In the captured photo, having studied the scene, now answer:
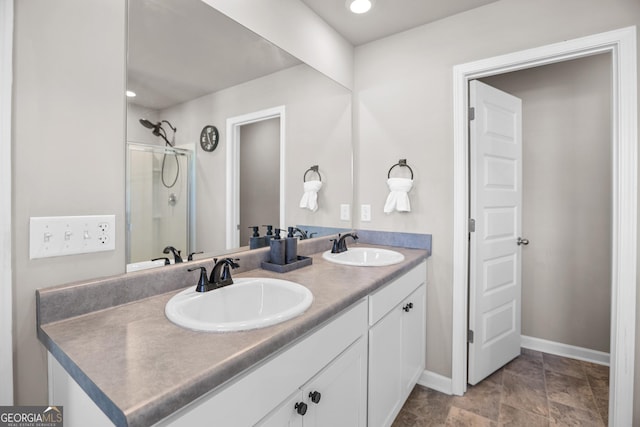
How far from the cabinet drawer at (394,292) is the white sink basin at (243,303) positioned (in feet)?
1.24

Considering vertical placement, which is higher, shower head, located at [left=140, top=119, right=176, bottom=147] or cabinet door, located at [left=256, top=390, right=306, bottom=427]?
shower head, located at [left=140, top=119, right=176, bottom=147]

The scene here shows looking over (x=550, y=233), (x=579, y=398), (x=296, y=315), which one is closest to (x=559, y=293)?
(x=550, y=233)

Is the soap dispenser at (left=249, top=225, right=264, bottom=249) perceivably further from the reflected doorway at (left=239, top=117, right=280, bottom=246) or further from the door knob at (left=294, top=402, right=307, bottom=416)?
the door knob at (left=294, top=402, right=307, bottom=416)

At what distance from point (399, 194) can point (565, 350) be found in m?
1.89

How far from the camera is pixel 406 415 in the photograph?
1.75 metres

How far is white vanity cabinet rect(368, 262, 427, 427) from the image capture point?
1340 millimetres

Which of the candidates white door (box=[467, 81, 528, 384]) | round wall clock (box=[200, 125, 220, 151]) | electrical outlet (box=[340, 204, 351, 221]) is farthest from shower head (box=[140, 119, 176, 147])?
white door (box=[467, 81, 528, 384])

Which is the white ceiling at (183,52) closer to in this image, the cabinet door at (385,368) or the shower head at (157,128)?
the shower head at (157,128)

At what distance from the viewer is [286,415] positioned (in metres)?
0.84

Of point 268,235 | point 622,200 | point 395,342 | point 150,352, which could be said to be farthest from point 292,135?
point 622,200

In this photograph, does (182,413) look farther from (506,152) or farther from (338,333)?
(506,152)

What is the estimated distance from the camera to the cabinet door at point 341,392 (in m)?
0.94

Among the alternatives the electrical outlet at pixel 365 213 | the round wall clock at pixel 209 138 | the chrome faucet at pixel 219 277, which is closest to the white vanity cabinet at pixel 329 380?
→ the chrome faucet at pixel 219 277

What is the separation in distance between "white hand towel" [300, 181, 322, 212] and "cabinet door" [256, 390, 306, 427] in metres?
1.20
